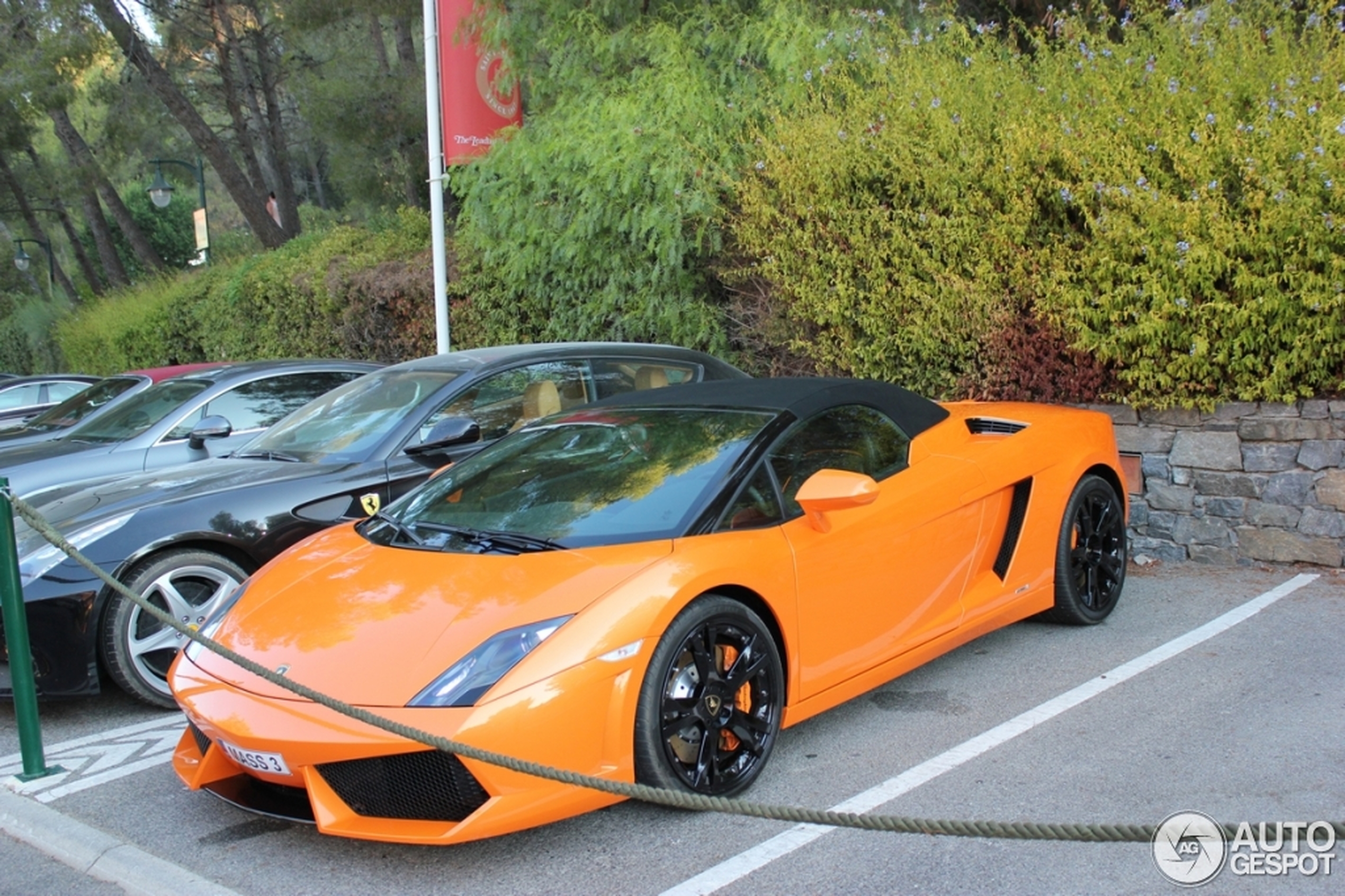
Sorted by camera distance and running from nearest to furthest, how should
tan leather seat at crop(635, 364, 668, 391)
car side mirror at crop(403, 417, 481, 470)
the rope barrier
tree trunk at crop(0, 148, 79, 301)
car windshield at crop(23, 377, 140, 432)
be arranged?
the rope barrier → car side mirror at crop(403, 417, 481, 470) → tan leather seat at crop(635, 364, 668, 391) → car windshield at crop(23, 377, 140, 432) → tree trunk at crop(0, 148, 79, 301)

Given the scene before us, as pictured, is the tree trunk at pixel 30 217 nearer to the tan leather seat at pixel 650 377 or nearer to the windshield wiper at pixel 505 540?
the tan leather seat at pixel 650 377

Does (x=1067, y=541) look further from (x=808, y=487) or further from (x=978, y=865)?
(x=978, y=865)

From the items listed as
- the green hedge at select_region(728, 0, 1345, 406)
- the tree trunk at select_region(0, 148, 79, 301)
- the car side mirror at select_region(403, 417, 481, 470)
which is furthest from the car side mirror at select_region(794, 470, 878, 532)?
the tree trunk at select_region(0, 148, 79, 301)

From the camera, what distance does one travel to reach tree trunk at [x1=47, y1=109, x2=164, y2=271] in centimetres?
2631

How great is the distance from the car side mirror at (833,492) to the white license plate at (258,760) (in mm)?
1797

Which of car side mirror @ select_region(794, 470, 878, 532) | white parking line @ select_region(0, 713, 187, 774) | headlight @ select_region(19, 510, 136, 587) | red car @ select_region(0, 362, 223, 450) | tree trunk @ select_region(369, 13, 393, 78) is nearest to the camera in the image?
car side mirror @ select_region(794, 470, 878, 532)

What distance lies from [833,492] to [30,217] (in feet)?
106

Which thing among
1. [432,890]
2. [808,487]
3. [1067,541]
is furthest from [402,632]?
[1067,541]

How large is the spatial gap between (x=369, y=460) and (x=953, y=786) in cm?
331

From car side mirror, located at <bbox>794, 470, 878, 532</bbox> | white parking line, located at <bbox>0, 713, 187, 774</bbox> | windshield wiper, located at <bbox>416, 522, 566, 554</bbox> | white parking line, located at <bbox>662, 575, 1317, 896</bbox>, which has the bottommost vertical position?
white parking line, located at <bbox>0, 713, 187, 774</bbox>

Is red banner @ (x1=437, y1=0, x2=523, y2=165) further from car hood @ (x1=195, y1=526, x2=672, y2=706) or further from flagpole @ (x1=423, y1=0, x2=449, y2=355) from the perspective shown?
car hood @ (x1=195, y1=526, x2=672, y2=706)

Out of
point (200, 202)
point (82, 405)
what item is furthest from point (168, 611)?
point (200, 202)

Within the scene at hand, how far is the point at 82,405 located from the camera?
33.1 feet

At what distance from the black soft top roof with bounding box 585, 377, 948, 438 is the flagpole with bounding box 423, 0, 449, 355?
266 inches
